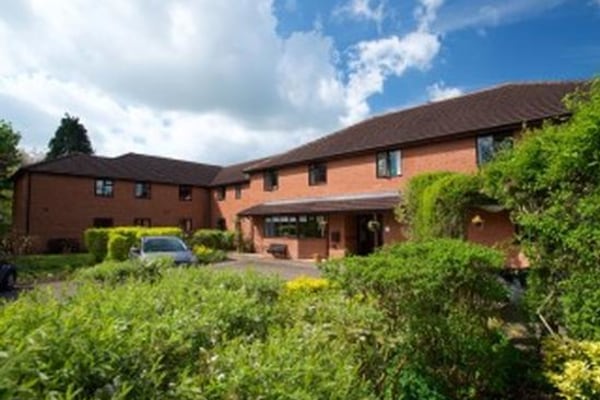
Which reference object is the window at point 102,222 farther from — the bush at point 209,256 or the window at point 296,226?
the window at point 296,226

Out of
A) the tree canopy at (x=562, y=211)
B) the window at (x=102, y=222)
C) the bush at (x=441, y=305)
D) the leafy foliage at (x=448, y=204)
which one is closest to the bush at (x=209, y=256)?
the window at (x=102, y=222)

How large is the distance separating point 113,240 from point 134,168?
15027mm

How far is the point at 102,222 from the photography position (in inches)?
1353

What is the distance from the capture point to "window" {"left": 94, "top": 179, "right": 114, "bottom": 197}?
112 feet

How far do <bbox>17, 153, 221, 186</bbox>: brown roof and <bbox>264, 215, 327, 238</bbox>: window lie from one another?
12230 mm

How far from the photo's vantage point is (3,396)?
180 centimetres

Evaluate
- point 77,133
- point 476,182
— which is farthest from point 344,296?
point 77,133

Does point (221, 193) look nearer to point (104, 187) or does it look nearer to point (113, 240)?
point (104, 187)

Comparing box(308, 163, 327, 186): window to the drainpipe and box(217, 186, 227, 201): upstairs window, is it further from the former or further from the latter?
the drainpipe

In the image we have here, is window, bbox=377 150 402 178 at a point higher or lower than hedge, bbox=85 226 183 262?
higher

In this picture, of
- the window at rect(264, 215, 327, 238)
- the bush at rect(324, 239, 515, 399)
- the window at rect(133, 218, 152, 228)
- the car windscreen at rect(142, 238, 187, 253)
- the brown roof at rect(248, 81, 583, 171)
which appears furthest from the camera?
the window at rect(133, 218, 152, 228)

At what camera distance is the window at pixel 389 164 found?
938 inches

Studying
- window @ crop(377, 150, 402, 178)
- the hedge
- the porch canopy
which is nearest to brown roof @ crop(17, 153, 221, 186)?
the hedge

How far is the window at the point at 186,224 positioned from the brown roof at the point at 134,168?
311 cm
